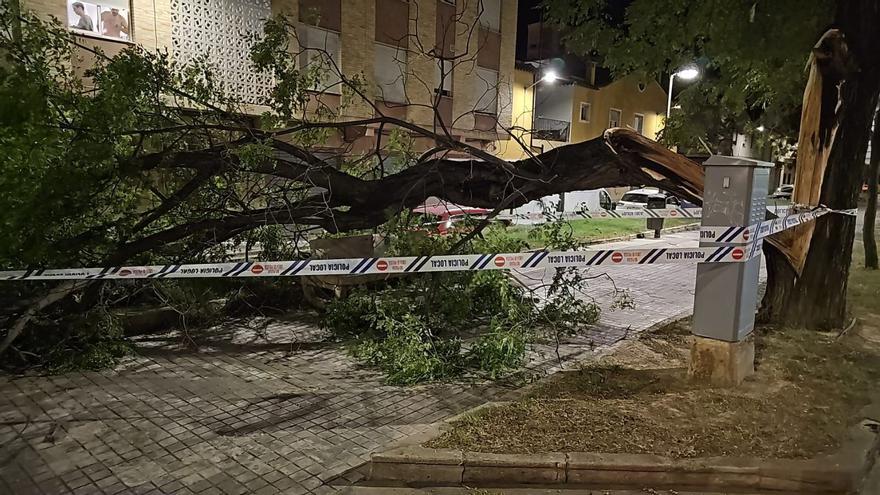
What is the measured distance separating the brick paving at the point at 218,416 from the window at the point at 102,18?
31.6 feet

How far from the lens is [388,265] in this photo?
5.36m

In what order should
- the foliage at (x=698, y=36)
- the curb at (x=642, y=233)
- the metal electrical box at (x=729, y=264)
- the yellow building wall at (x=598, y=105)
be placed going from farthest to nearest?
the yellow building wall at (x=598, y=105)
the curb at (x=642, y=233)
the foliage at (x=698, y=36)
the metal electrical box at (x=729, y=264)

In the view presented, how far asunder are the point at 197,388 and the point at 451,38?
1859cm

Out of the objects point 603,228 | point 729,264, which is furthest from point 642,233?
point 729,264

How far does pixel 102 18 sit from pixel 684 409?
1450 cm

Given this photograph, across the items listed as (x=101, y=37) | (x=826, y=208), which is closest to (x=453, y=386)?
(x=826, y=208)

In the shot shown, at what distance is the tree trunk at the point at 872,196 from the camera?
34.8ft

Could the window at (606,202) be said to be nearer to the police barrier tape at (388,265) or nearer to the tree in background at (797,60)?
the tree in background at (797,60)

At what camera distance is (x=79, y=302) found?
6402 mm

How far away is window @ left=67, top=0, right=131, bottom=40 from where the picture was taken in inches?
502

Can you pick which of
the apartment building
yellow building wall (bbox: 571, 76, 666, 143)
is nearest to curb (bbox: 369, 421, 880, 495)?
the apartment building

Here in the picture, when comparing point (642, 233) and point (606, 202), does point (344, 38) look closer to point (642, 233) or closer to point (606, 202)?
point (606, 202)

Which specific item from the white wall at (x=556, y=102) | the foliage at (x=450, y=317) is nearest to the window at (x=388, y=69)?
the white wall at (x=556, y=102)

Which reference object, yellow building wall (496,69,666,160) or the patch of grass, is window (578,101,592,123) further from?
the patch of grass
